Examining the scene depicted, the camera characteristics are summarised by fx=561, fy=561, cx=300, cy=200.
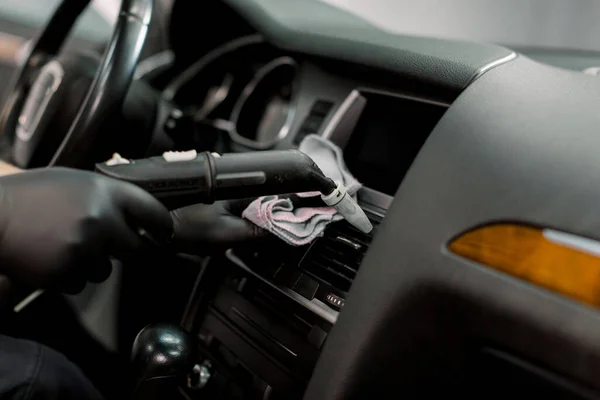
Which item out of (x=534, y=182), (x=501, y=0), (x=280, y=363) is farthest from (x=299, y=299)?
(x=501, y=0)

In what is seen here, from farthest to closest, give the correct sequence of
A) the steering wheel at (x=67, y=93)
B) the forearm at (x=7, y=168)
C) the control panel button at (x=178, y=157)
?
the forearm at (x=7, y=168) → the steering wheel at (x=67, y=93) → the control panel button at (x=178, y=157)

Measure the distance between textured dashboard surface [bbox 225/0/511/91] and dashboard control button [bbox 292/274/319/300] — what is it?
0.30 m

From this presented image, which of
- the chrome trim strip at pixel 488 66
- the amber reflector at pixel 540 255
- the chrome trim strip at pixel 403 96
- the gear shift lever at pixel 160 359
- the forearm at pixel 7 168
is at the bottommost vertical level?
the gear shift lever at pixel 160 359

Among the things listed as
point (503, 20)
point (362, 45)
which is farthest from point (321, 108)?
point (503, 20)

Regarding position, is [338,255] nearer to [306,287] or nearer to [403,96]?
[306,287]

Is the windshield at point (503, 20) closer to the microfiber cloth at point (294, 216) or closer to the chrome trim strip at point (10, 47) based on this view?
the microfiber cloth at point (294, 216)

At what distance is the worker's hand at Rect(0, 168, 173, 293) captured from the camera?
0.42 meters

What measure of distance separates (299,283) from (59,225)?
367 millimetres

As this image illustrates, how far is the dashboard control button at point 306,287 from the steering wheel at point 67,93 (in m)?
0.33

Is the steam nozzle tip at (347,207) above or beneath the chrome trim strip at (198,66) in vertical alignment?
beneath

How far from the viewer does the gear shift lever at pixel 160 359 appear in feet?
2.04

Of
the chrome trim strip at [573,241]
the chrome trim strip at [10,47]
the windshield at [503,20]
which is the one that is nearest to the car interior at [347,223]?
the chrome trim strip at [573,241]

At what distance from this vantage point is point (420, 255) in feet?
1.83

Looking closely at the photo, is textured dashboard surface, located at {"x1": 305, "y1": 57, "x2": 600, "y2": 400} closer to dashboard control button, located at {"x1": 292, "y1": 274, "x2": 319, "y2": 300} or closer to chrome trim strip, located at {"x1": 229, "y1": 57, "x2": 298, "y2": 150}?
dashboard control button, located at {"x1": 292, "y1": 274, "x2": 319, "y2": 300}
